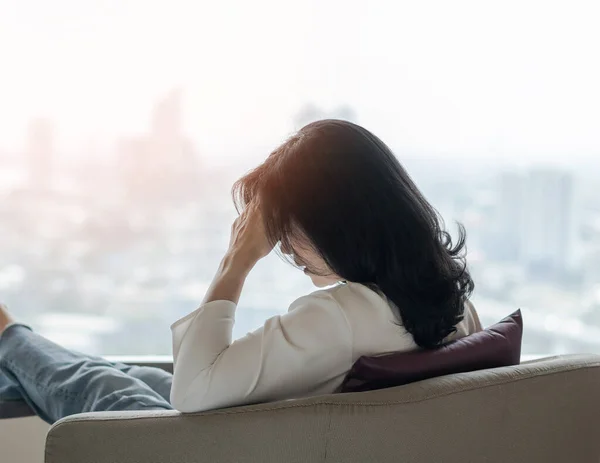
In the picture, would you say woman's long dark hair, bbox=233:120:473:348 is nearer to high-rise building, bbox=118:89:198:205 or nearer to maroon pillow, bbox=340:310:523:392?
maroon pillow, bbox=340:310:523:392

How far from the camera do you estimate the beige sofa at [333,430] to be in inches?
42.9

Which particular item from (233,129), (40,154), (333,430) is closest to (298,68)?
(233,129)

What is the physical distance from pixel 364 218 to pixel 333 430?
1.12 ft

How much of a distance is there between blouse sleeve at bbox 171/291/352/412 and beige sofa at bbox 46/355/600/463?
4 cm

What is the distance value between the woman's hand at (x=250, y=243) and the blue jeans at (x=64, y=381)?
40 cm

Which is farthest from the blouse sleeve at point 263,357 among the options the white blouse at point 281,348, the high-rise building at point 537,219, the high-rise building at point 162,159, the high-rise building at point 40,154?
the high-rise building at point 537,219

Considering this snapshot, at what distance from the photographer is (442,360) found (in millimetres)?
1246

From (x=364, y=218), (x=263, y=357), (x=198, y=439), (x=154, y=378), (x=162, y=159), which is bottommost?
(x=154, y=378)

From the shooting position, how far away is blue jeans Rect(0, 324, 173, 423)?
1.54 m

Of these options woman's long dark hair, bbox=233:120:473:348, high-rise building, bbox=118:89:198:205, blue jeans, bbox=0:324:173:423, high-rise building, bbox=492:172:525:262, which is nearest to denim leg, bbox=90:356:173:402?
blue jeans, bbox=0:324:173:423

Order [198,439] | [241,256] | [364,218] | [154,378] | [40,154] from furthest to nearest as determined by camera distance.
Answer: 1. [40,154]
2. [154,378]
3. [241,256]
4. [364,218]
5. [198,439]

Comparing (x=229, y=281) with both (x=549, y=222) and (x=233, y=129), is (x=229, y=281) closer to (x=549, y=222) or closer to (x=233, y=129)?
(x=233, y=129)

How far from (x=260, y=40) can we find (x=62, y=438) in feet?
4.52

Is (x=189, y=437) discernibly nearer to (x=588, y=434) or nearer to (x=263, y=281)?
(x=588, y=434)
